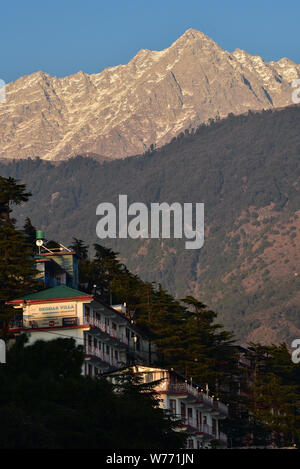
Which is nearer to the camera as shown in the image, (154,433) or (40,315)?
(154,433)

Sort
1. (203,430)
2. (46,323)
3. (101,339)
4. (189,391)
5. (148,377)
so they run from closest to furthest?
1. (148,377)
2. (189,391)
3. (46,323)
4. (101,339)
5. (203,430)

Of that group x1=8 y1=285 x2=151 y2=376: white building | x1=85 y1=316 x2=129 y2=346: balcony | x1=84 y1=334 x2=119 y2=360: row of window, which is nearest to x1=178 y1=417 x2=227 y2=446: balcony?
x1=8 y1=285 x2=151 y2=376: white building

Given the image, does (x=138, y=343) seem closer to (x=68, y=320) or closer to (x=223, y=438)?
(x=223, y=438)

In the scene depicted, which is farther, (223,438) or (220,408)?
(223,438)

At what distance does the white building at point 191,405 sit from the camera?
10912cm

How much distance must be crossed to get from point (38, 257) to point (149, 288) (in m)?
18.6

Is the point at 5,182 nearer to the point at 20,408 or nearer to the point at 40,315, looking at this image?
the point at 40,315

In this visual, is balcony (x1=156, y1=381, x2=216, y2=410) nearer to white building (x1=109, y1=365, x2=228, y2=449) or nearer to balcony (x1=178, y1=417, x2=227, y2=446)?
white building (x1=109, y1=365, x2=228, y2=449)

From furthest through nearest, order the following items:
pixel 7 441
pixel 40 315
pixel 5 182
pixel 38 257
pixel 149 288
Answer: pixel 149 288
pixel 38 257
pixel 5 182
pixel 40 315
pixel 7 441

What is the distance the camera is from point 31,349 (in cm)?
8356

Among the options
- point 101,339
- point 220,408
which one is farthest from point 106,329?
point 220,408

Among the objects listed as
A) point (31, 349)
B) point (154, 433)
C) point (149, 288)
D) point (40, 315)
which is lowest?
point (154, 433)

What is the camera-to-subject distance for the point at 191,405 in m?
118
